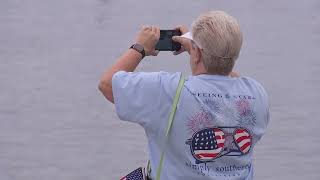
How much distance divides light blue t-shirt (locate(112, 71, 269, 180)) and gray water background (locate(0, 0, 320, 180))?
172 cm

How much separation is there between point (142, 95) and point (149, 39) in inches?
9.9

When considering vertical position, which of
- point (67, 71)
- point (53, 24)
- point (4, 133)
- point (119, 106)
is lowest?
point (4, 133)

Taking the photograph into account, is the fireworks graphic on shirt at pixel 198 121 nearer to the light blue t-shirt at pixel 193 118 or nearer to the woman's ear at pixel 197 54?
the light blue t-shirt at pixel 193 118

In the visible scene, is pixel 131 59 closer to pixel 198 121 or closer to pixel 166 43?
pixel 166 43

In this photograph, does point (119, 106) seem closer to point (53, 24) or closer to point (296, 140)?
point (53, 24)

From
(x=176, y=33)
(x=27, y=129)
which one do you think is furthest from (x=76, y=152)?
(x=176, y=33)

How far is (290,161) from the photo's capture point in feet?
13.1

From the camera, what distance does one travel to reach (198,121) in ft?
6.60

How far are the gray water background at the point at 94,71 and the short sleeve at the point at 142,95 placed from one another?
1.75 meters

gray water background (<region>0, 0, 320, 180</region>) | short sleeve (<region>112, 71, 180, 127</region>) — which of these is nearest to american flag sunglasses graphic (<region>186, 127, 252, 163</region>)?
short sleeve (<region>112, 71, 180, 127</region>)

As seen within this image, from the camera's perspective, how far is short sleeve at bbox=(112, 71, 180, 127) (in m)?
2.00

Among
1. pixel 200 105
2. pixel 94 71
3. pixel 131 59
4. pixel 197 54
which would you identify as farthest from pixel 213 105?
pixel 94 71

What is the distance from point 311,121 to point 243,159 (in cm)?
194

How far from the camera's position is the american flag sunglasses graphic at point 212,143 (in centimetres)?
202
